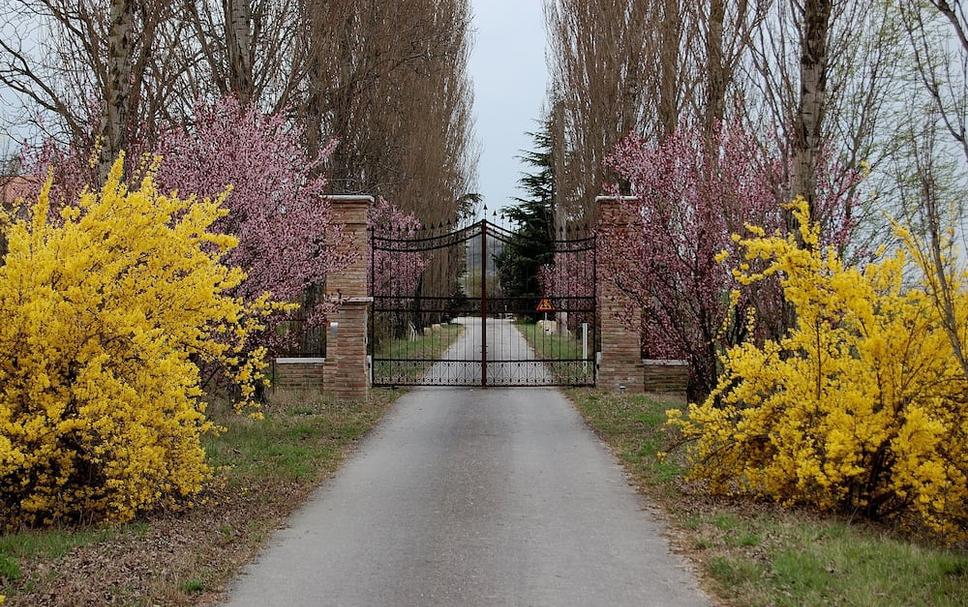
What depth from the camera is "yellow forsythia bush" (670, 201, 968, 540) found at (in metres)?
7.11

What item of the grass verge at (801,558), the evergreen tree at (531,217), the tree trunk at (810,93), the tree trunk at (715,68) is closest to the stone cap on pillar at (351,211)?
the tree trunk at (715,68)

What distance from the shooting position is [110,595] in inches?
217

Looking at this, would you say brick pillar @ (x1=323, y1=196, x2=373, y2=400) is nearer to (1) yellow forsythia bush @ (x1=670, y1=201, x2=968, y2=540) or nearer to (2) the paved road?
(2) the paved road

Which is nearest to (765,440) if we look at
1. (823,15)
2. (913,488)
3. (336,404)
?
(913,488)

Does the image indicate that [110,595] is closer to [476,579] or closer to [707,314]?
[476,579]

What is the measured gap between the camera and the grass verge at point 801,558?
5465 millimetres

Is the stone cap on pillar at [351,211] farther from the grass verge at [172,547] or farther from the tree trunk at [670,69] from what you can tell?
the grass verge at [172,547]

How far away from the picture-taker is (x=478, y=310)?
21156 millimetres

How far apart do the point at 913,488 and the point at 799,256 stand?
6.56ft

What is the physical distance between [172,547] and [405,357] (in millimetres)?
20809

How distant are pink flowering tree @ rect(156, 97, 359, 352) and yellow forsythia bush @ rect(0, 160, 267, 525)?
4670 mm

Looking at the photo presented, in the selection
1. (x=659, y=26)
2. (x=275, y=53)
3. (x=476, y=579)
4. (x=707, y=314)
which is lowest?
(x=476, y=579)

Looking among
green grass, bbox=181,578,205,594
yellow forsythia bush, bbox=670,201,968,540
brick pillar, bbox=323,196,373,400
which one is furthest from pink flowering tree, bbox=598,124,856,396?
green grass, bbox=181,578,205,594

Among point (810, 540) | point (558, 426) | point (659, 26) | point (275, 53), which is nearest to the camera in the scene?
point (810, 540)
